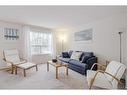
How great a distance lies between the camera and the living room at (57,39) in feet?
10.4

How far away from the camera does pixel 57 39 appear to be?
6988mm

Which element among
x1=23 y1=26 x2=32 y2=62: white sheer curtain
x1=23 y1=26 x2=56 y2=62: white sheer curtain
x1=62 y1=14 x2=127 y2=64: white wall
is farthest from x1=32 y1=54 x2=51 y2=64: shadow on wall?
x1=62 y1=14 x2=127 y2=64: white wall

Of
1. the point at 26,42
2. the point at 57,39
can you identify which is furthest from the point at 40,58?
the point at 57,39

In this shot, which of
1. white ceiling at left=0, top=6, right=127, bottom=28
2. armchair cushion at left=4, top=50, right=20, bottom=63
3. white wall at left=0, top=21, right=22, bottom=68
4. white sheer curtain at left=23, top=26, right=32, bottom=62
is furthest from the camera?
white sheer curtain at left=23, top=26, right=32, bottom=62

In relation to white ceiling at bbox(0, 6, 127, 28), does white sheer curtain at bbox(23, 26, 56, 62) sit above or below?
below

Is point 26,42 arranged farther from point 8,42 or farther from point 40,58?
point 40,58

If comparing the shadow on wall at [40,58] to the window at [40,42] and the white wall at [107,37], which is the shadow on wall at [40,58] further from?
the white wall at [107,37]

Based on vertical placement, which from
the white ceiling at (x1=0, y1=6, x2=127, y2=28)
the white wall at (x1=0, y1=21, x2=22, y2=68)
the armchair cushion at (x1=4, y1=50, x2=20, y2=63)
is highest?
the white ceiling at (x1=0, y1=6, x2=127, y2=28)

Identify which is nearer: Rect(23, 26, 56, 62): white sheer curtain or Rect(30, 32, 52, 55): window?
Rect(23, 26, 56, 62): white sheer curtain

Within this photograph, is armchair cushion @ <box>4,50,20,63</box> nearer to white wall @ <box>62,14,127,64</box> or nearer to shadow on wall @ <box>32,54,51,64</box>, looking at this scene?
shadow on wall @ <box>32,54,51,64</box>

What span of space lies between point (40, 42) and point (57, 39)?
110cm

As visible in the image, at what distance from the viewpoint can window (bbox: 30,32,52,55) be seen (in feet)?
19.9
